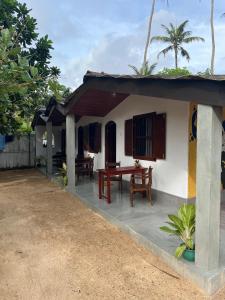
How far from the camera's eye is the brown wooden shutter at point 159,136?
20.7 ft

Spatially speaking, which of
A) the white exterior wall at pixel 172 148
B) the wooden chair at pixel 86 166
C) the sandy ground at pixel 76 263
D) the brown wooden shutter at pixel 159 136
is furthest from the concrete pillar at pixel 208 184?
the wooden chair at pixel 86 166

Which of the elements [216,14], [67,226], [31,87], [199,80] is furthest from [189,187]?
[216,14]

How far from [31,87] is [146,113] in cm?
524

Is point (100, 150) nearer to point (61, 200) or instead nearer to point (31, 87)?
point (61, 200)

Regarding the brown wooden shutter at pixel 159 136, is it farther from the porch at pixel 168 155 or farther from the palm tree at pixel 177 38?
the palm tree at pixel 177 38

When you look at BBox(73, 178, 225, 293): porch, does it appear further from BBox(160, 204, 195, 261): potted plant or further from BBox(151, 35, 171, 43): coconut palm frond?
BBox(151, 35, 171, 43): coconut palm frond

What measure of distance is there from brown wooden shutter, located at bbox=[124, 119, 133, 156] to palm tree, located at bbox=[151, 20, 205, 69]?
67.3 ft

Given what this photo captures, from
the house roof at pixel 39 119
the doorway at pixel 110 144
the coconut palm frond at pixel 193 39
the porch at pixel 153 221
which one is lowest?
the porch at pixel 153 221

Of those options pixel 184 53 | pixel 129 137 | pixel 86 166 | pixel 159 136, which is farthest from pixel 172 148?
pixel 184 53

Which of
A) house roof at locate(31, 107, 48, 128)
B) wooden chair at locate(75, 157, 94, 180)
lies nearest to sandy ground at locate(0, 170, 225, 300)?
wooden chair at locate(75, 157, 94, 180)

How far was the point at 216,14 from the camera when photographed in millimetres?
20984

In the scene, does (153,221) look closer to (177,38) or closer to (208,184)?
(208,184)

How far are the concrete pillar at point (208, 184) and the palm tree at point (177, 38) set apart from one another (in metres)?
24.7

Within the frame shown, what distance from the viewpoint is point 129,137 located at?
769 centimetres
